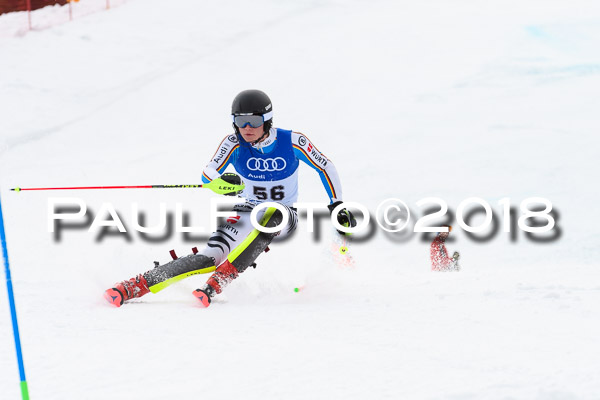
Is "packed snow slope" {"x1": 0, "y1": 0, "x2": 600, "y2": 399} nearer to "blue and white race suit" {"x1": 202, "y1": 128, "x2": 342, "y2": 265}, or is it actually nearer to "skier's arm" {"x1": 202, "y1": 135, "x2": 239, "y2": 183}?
"blue and white race suit" {"x1": 202, "y1": 128, "x2": 342, "y2": 265}

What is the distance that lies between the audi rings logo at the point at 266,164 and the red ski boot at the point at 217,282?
81 cm

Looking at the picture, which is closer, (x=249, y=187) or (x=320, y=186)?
(x=249, y=187)

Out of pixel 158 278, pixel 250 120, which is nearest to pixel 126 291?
pixel 158 278

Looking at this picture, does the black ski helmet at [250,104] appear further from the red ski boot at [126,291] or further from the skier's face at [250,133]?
the red ski boot at [126,291]

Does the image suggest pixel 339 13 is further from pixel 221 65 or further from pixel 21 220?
pixel 21 220

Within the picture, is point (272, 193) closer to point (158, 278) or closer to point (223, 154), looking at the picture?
point (223, 154)

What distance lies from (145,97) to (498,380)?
40.1 ft

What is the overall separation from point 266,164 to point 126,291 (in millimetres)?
1383

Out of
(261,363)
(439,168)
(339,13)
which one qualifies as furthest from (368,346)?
(339,13)

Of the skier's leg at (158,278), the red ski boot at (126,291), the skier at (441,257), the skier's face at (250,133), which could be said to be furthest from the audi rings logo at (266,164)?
the skier at (441,257)

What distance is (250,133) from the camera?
5188mm

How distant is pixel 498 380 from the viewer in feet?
10.1

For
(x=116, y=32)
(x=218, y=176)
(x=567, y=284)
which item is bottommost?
(x=567, y=284)

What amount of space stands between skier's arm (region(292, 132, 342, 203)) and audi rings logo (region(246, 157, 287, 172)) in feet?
0.42
